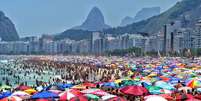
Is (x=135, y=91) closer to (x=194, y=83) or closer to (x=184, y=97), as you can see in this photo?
(x=184, y=97)

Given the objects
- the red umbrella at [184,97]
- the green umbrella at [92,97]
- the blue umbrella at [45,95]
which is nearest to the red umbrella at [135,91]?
the green umbrella at [92,97]

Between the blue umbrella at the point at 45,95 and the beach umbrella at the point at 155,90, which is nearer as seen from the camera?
the blue umbrella at the point at 45,95

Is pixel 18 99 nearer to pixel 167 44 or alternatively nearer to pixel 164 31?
pixel 167 44

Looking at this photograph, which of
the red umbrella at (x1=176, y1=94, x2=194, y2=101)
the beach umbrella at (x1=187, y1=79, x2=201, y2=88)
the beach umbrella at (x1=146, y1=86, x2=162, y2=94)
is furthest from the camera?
the beach umbrella at (x1=187, y1=79, x2=201, y2=88)

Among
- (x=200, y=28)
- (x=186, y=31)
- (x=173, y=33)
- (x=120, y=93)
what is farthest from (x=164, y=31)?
(x=120, y=93)

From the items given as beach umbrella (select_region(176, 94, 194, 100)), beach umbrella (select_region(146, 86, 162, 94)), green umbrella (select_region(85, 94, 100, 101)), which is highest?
beach umbrella (select_region(176, 94, 194, 100))

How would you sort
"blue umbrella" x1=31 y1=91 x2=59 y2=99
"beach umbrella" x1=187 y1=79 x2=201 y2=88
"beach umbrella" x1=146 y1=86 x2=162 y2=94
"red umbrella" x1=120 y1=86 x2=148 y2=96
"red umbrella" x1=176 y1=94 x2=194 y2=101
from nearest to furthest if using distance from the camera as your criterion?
"red umbrella" x1=176 y1=94 x2=194 y2=101
"blue umbrella" x1=31 y1=91 x2=59 y2=99
"red umbrella" x1=120 y1=86 x2=148 y2=96
"beach umbrella" x1=146 y1=86 x2=162 y2=94
"beach umbrella" x1=187 y1=79 x2=201 y2=88

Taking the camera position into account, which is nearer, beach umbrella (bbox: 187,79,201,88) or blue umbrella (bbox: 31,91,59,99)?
blue umbrella (bbox: 31,91,59,99)

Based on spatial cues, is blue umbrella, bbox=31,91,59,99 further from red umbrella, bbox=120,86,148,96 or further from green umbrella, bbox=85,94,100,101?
red umbrella, bbox=120,86,148,96

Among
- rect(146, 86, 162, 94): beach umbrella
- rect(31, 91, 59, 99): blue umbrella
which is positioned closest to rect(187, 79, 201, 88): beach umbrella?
rect(146, 86, 162, 94): beach umbrella

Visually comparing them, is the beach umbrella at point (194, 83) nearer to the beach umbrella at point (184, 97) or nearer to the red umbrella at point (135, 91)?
the red umbrella at point (135, 91)

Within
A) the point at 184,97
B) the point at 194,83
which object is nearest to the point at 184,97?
the point at 184,97
